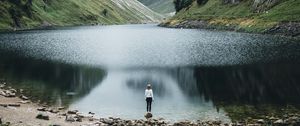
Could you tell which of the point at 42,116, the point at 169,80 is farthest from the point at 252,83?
the point at 42,116

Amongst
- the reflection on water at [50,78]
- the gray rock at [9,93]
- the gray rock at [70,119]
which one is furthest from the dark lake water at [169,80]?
the gray rock at [70,119]

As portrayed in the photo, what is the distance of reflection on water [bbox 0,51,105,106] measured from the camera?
5875 cm

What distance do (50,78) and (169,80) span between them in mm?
19555

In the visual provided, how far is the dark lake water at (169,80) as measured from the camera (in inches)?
1986

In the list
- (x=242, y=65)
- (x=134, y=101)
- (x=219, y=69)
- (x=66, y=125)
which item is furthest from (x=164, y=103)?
(x=242, y=65)

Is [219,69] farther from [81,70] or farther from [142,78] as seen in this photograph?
[81,70]

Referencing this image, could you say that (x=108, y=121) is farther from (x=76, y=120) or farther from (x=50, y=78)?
(x=50, y=78)

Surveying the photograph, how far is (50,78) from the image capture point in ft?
237

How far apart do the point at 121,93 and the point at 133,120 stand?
16.2m

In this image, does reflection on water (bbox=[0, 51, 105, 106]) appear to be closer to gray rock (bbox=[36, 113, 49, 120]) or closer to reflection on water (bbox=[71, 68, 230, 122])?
reflection on water (bbox=[71, 68, 230, 122])

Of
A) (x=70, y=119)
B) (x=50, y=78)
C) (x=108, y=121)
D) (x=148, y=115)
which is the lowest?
(x=108, y=121)

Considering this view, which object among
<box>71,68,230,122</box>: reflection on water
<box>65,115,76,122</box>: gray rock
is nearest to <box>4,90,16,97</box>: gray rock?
<box>71,68,230,122</box>: reflection on water

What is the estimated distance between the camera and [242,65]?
3270 inches

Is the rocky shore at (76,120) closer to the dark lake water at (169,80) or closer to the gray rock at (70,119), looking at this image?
the gray rock at (70,119)
